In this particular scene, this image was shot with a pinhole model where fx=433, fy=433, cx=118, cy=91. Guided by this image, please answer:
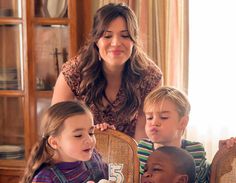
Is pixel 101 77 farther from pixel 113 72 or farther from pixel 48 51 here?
pixel 48 51

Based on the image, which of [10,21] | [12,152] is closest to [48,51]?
[10,21]

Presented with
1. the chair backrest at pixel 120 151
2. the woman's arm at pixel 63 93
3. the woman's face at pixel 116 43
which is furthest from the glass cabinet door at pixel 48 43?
the chair backrest at pixel 120 151

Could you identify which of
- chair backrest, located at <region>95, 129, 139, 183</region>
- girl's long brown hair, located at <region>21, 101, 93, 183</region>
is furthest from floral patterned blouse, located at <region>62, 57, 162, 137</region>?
girl's long brown hair, located at <region>21, 101, 93, 183</region>

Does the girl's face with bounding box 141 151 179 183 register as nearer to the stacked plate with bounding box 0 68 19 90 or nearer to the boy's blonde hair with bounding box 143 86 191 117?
the boy's blonde hair with bounding box 143 86 191 117

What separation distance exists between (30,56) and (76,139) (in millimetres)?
1539

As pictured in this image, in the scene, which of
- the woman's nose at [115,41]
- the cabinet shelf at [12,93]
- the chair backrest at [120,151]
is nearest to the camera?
the chair backrest at [120,151]

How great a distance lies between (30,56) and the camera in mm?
2840

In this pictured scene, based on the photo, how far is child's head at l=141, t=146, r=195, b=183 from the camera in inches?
54.3

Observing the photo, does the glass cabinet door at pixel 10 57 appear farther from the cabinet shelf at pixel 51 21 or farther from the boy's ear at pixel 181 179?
the boy's ear at pixel 181 179

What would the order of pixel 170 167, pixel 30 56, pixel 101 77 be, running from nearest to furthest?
pixel 170 167, pixel 101 77, pixel 30 56

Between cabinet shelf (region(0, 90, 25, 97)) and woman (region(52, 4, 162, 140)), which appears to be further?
cabinet shelf (region(0, 90, 25, 97))

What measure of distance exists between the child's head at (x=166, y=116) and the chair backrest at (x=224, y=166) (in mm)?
162

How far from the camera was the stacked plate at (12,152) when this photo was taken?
9.91 feet

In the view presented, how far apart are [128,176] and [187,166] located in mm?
371
